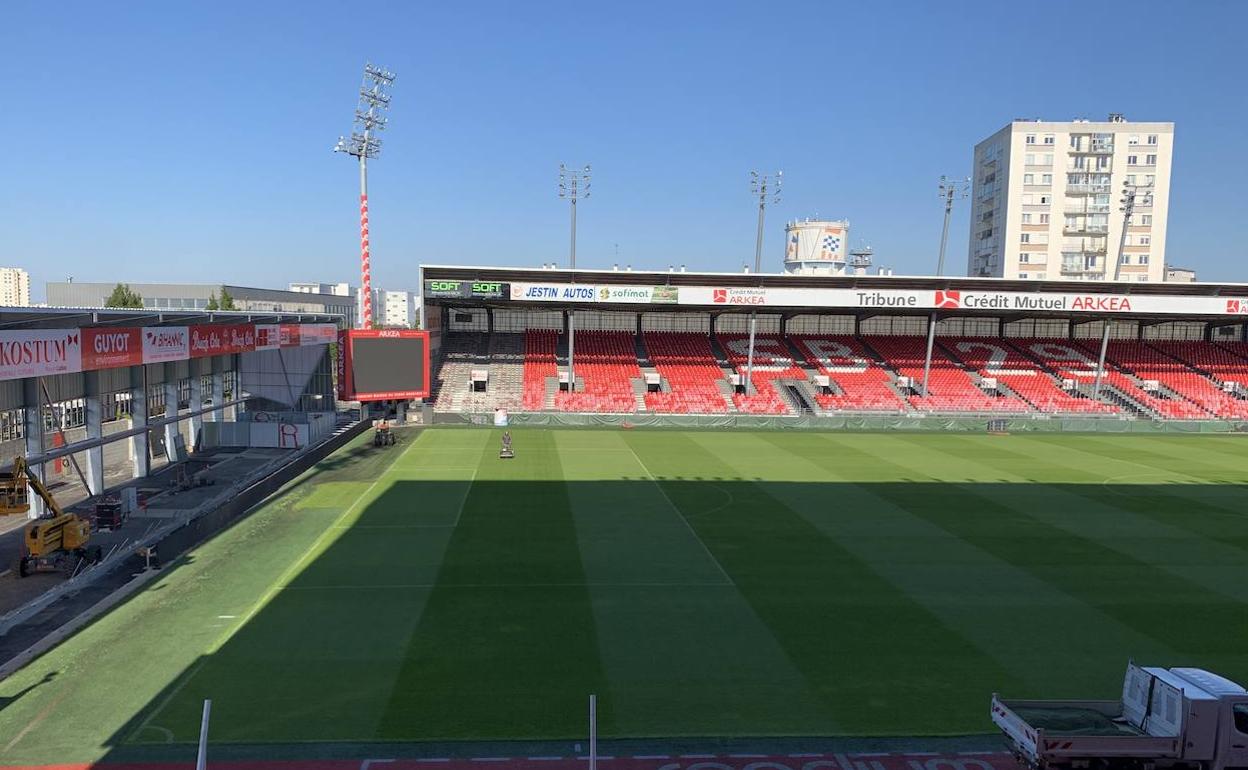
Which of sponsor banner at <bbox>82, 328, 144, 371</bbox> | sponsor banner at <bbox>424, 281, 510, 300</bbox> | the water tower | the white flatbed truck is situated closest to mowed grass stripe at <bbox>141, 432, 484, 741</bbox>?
sponsor banner at <bbox>82, 328, 144, 371</bbox>

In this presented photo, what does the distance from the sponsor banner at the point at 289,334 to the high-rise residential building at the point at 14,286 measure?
18104 cm

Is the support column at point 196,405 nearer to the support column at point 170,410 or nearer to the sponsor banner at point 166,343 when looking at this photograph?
the support column at point 170,410

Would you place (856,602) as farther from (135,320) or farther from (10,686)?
(135,320)

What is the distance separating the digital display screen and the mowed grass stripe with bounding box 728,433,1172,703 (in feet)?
72.9

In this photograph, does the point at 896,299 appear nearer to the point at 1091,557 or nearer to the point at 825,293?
the point at 825,293

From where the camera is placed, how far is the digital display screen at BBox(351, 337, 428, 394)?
40844 mm

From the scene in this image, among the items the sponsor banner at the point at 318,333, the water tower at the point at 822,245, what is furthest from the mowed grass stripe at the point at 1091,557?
the water tower at the point at 822,245

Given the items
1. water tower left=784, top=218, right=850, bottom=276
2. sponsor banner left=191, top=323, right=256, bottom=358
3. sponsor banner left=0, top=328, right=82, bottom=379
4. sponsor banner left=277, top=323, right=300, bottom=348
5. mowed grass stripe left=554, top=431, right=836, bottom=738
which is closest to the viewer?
mowed grass stripe left=554, top=431, right=836, bottom=738

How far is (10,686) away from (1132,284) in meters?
66.3

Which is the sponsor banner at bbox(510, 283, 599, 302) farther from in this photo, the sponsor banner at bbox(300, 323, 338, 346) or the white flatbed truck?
the white flatbed truck

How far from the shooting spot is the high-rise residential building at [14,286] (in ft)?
576

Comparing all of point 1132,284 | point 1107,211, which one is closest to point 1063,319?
point 1132,284

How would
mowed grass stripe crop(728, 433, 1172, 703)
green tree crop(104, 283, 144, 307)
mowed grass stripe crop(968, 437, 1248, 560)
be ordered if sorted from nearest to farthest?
mowed grass stripe crop(728, 433, 1172, 703) → mowed grass stripe crop(968, 437, 1248, 560) → green tree crop(104, 283, 144, 307)

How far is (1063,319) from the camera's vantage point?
6350 centimetres
